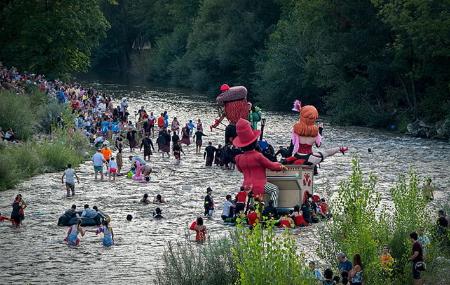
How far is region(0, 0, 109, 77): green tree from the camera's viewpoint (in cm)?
6078

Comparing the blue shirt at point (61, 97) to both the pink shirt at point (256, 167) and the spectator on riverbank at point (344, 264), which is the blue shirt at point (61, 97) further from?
the spectator on riverbank at point (344, 264)

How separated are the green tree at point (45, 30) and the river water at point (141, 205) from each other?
11515 millimetres

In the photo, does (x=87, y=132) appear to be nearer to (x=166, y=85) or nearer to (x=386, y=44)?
(x=386, y=44)

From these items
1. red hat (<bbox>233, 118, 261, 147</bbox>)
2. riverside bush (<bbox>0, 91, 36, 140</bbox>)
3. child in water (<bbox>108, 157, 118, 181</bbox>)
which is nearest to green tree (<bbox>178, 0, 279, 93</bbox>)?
riverside bush (<bbox>0, 91, 36, 140</bbox>)

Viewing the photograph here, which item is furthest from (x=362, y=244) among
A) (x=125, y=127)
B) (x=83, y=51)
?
(x=83, y=51)

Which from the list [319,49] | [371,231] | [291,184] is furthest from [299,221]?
[319,49]

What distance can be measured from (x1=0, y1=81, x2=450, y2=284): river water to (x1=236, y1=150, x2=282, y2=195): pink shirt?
4.89ft

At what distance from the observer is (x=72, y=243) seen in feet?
89.5

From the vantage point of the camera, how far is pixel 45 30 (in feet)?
199

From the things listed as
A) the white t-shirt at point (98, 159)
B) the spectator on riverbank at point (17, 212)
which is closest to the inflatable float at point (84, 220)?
the spectator on riverbank at point (17, 212)

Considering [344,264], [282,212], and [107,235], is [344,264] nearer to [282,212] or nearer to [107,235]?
[107,235]

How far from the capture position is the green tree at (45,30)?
6078 centimetres

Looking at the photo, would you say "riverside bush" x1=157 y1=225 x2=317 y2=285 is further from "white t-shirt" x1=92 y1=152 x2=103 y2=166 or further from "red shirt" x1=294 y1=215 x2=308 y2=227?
"white t-shirt" x1=92 y1=152 x2=103 y2=166

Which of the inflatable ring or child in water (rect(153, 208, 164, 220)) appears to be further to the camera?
the inflatable ring
